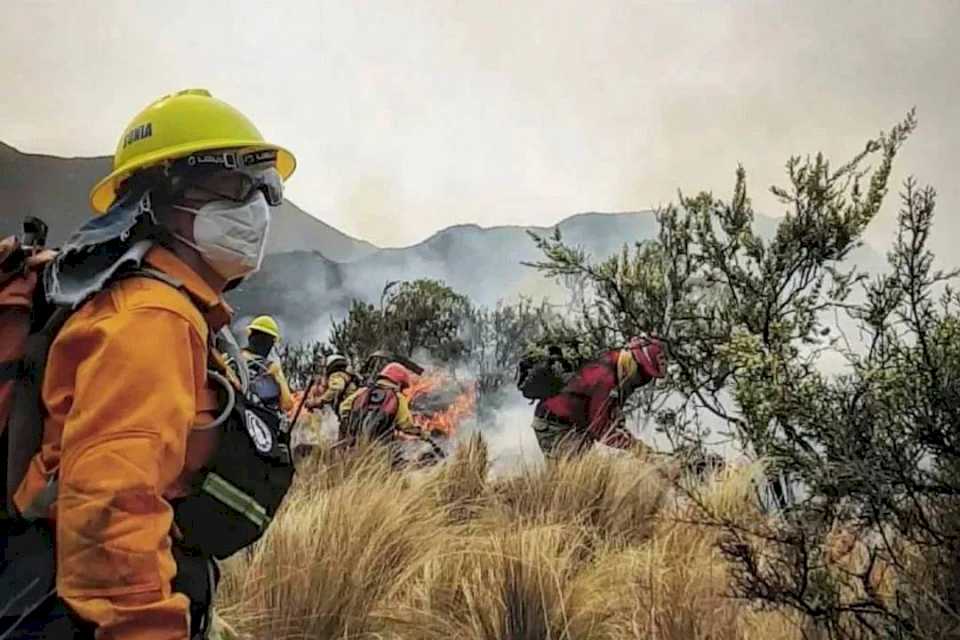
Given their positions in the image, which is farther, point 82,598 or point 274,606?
point 274,606

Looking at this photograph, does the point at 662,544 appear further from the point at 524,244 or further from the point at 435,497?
the point at 524,244

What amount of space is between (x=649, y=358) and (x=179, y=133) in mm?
3719

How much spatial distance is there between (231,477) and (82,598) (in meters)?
0.29

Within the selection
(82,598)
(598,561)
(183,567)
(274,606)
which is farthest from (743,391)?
(82,598)

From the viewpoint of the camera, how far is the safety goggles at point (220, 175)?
68.9 inches

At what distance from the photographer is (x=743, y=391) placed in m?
2.80

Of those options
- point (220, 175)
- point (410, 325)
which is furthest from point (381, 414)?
point (410, 325)

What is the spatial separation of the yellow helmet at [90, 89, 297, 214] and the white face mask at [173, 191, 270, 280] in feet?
0.29

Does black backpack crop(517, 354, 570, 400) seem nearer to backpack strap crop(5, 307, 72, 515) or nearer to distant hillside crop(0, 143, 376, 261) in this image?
backpack strap crop(5, 307, 72, 515)

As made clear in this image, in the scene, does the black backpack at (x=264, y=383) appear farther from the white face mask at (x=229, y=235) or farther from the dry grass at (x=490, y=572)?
the white face mask at (x=229, y=235)

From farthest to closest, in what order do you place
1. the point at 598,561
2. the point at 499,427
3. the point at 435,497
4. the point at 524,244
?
1. the point at 524,244
2. the point at 499,427
3. the point at 435,497
4. the point at 598,561

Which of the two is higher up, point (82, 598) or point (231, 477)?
point (231, 477)

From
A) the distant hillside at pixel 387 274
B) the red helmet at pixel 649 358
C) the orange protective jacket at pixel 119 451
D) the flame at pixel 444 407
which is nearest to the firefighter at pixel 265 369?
the flame at pixel 444 407

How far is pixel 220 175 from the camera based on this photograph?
177cm
